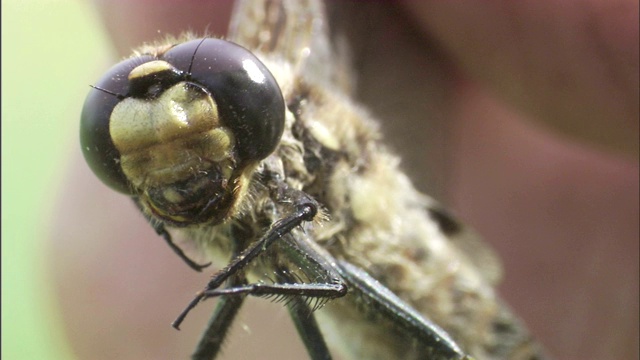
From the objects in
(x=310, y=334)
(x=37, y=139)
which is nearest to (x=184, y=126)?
(x=310, y=334)

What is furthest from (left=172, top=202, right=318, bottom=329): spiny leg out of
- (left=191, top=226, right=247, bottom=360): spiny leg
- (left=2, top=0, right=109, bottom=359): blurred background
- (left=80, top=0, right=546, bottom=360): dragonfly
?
(left=2, top=0, right=109, bottom=359): blurred background

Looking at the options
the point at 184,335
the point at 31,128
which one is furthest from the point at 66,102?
the point at 184,335

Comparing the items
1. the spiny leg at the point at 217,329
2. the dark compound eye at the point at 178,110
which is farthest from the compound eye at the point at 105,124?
the spiny leg at the point at 217,329

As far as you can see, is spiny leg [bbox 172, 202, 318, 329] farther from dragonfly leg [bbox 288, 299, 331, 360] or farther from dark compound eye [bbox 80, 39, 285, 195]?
dragonfly leg [bbox 288, 299, 331, 360]

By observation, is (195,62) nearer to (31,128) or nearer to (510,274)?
(510,274)

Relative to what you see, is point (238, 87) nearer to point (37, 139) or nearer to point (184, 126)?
point (184, 126)

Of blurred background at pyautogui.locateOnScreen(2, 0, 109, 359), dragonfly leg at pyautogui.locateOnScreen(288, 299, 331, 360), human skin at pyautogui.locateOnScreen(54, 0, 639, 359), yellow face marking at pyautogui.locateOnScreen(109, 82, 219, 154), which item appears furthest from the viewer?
blurred background at pyautogui.locateOnScreen(2, 0, 109, 359)

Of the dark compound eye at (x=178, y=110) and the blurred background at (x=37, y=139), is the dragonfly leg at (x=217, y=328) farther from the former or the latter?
the blurred background at (x=37, y=139)
